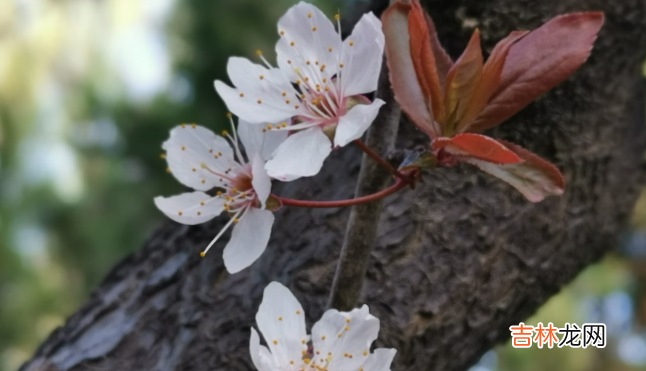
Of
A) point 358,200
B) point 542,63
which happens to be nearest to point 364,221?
point 358,200

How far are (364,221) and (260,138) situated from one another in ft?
0.30

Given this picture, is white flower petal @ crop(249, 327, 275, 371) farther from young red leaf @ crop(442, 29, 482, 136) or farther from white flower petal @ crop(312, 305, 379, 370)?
young red leaf @ crop(442, 29, 482, 136)

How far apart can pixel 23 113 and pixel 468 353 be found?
2.02 m

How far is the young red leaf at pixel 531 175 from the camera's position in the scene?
12.8 inches

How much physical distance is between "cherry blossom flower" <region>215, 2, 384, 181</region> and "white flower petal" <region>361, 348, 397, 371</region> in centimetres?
12

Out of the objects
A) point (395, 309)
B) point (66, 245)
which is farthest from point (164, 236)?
point (66, 245)

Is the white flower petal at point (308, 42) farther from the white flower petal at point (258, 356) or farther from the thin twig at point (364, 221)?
the white flower petal at point (258, 356)

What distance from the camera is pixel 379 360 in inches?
13.3

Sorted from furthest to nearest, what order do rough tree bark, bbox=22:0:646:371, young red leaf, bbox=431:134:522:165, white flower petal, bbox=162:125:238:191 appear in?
rough tree bark, bbox=22:0:646:371 → white flower petal, bbox=162:125:238:191 → young red leaf, bbox=431:134:522:165

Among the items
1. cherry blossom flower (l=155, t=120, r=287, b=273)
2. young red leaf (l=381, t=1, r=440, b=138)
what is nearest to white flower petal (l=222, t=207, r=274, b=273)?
cherry blossom flower (l=155, t=120, r=287, b=273)

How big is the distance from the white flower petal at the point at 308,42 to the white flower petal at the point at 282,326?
0.47ft

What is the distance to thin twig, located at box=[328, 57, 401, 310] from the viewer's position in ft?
1.22

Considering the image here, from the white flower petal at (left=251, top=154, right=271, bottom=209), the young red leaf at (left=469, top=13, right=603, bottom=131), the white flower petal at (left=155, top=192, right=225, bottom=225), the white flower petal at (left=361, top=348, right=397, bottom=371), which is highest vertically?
the white flower petal at (left=251, top=154, right=271, bottom=209)

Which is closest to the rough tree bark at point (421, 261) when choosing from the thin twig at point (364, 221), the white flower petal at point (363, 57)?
the thin twig at point (364, 221)
